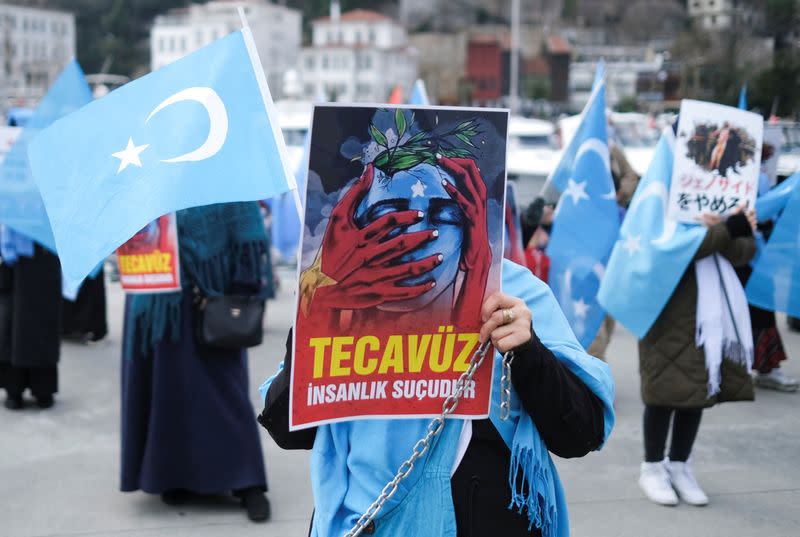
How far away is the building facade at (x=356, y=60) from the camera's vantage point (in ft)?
313

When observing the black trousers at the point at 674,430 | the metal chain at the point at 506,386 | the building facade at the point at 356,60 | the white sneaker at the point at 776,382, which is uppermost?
the building facade at the point at 356,60

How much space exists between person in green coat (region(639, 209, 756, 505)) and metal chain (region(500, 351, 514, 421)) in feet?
8.58

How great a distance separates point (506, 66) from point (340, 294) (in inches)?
4119

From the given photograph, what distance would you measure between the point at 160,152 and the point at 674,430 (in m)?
3.15

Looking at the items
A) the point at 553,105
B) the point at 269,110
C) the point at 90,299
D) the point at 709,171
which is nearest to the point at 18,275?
the point at 90,299

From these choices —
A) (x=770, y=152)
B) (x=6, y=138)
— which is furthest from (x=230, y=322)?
(x=770, y=152)

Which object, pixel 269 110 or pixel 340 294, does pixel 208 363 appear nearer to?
pixel 269 110

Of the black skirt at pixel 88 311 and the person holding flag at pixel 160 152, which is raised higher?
the person holding flag at pixel 160 152

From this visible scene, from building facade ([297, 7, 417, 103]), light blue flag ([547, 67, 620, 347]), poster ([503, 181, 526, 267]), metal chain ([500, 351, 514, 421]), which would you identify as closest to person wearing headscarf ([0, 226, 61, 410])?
poster ([503, 181, 526, 267])

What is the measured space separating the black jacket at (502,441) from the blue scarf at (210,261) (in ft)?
7.41

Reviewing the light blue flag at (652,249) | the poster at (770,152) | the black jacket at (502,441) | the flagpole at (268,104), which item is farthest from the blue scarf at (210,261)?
the poster at (770,152)

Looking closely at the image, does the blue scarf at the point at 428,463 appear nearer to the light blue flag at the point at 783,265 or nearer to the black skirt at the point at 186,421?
the black skirt at the point at 186,421

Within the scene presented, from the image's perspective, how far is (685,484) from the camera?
178 inches

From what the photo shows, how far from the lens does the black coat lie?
6.11 meters
